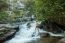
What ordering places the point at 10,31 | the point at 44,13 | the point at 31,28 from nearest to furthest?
1. the point at 44,13
2. the point at 10,31
3. the point at 31,28

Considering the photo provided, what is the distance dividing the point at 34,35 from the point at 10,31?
1.79 meters

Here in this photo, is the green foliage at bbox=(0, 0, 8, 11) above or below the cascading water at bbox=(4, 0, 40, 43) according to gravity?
above

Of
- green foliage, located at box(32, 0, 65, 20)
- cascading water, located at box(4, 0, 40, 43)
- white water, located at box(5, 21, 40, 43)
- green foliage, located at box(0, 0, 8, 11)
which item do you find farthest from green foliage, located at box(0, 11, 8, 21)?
green foliage, located at box(32, 0, 65, 20)

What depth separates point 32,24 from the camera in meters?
15.4

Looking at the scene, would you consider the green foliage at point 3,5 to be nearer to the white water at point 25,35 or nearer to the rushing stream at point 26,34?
the rushing stream at point 26,34

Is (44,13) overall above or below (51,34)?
above

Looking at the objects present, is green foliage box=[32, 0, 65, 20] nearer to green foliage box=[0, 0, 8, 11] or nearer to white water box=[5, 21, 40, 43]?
white water box=[5, 21, 40, 43]

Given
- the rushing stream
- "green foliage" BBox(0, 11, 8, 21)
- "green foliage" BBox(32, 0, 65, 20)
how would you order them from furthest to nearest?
"green foliage" BBox(0, 11, 8, 21)
the rushing stream
"green foliage" BBox(32, 0, 65, 20)

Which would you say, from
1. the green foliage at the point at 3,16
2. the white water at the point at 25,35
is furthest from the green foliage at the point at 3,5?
the white water at the point at 25,35

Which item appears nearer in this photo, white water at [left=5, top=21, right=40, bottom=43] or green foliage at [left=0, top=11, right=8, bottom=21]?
white water at [left=5, top=21, right=40, bottom=43]

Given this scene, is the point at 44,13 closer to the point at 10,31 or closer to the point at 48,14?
the point at 48,14

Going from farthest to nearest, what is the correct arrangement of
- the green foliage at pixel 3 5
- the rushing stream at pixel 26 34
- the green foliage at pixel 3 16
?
the green foliage at pixel 3 5, the green foliage at pixel 3 16, the rushing stream at pixel 26 34

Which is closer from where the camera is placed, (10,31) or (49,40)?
(49,40)

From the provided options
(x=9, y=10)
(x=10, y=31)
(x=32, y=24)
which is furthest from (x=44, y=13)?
(x=9, y=10)
